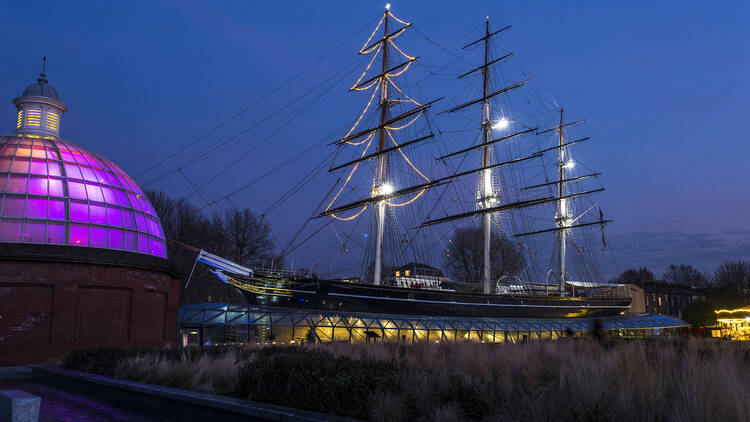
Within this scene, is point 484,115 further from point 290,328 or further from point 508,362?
point 508,362

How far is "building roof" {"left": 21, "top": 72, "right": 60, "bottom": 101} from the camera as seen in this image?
28656 mm

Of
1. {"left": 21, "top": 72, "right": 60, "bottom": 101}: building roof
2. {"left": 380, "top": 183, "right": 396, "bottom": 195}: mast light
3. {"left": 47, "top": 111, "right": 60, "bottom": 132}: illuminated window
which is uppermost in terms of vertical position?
{"left": 21, "top": 72, "right": 60, "bottom": 101}: building roof

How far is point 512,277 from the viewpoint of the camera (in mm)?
66562

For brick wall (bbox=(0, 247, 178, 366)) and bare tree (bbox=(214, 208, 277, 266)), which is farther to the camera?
bare tree (bbox=(214, 208, 277, 266))

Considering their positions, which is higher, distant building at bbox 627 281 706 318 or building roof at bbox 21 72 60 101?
building roof at bbox 21 72 60 101

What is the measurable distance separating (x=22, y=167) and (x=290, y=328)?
50.8ft

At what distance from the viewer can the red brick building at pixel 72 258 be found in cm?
2072

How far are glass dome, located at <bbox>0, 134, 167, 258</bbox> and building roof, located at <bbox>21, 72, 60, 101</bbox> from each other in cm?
289

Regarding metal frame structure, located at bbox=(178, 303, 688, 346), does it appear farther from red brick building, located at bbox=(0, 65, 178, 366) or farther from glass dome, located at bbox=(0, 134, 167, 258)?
glass dome, located at bbox=(0, 134, 167, 258)

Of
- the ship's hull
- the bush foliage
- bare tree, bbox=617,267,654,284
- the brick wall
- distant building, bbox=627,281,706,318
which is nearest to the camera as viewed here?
the bush foliage

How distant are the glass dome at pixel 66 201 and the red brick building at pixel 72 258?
39 millimetres

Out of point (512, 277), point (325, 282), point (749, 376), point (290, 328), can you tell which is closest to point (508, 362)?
point (749, 376)

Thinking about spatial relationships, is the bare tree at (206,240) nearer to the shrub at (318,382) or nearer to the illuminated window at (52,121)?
the illuminated window at (52,121)

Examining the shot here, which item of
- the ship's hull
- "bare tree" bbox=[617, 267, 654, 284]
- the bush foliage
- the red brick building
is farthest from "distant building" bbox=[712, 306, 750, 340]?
"bare tree" bbox=[617, 267, 654, 284]
